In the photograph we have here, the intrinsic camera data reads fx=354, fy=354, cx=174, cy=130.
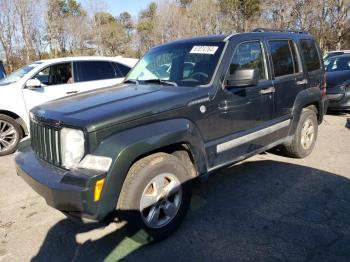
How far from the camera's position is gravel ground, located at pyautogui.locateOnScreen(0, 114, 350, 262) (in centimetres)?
321

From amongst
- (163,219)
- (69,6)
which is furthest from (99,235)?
(69,6)

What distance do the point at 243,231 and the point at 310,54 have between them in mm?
3288

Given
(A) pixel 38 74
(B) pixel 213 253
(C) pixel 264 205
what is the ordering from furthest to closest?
(A) pixel 38 74, (C) pixel 264 205, (B) pixel 213 253

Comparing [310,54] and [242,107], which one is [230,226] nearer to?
[242,107]

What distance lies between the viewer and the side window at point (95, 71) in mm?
7438

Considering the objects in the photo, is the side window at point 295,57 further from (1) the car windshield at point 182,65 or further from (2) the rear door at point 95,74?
(2) the rear door at point 95,74

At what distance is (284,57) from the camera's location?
4.95 metres

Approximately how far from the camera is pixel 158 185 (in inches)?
130

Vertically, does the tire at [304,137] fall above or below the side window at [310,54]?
below

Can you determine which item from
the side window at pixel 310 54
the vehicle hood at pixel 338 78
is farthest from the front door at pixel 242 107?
the vehicle hood at pixel 338 78

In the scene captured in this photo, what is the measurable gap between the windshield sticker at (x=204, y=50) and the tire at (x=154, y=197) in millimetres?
1406

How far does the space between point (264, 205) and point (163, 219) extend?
1.29m

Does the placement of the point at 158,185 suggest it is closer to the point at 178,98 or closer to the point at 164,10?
the point at 178,98

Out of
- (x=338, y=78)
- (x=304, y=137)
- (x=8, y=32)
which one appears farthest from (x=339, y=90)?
(x=8, y=32)
